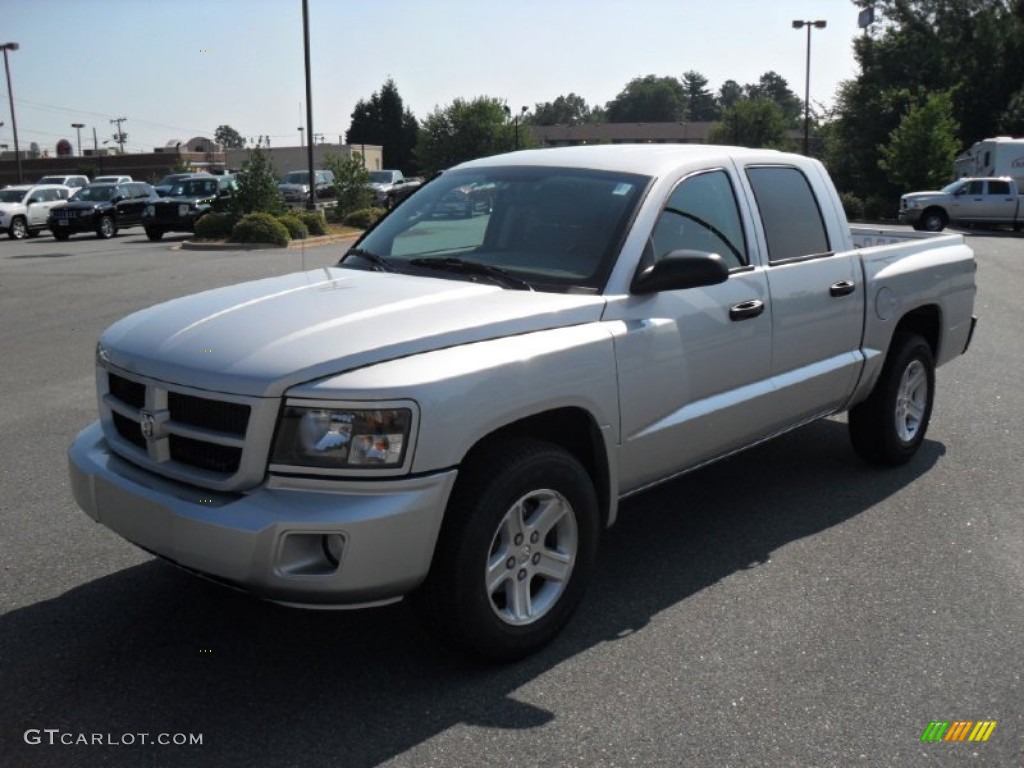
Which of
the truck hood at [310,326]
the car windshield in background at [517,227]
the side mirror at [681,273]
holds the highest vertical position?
the car windshield in background at [517,227]

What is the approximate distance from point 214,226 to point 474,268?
78.5 feet

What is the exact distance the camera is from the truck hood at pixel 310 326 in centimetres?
343

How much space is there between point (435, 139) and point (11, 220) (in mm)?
66855

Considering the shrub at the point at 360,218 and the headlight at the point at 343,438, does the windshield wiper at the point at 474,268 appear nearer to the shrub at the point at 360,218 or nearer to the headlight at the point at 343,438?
the headlight at the point at 343,438

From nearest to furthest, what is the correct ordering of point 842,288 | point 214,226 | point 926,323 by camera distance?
1. point 842,288
2. point 926,323
3. point 214,226

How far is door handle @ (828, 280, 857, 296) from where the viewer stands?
5.46 meters

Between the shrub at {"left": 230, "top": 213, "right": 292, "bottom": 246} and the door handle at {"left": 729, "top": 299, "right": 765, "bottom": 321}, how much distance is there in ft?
71.3

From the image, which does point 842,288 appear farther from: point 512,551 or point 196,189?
point 196,189

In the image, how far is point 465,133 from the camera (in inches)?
3671

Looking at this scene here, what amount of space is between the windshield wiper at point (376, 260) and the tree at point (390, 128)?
379 ft

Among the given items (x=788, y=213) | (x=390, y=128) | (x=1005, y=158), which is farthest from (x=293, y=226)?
(x=390, y=128)

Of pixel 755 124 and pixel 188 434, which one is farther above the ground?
pixel 755 124

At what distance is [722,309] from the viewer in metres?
4.65

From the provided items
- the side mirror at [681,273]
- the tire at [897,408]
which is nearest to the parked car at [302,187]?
the tire at [897,408]
